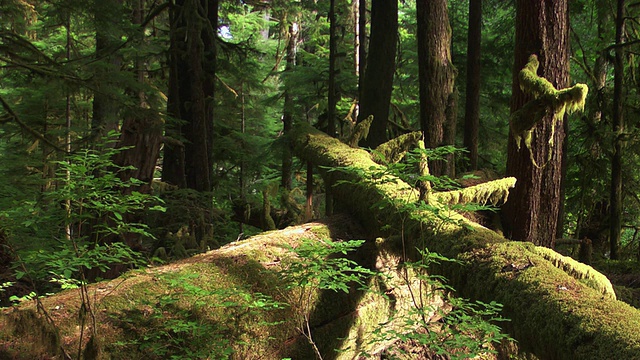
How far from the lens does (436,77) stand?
8055mm

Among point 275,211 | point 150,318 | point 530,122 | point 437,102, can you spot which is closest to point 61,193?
point 150,318

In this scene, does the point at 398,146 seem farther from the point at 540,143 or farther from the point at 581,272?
the point at 581,272

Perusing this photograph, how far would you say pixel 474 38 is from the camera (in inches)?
424

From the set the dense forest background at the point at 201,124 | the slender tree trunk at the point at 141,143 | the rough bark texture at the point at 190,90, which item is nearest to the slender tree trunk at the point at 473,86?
the dense forest background at the point at 201,124

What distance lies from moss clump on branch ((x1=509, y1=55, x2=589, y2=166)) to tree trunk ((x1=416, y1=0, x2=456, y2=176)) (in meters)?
2.82

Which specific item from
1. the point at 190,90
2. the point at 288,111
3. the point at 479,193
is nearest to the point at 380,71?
the point at 190,90

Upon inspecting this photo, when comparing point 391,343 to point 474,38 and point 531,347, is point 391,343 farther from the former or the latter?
point 474,38

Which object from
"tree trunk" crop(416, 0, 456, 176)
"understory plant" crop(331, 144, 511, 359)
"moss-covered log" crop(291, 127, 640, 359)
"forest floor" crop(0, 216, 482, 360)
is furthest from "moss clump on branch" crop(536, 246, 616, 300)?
"tree trunk" crop(416, 0, 456, 176)

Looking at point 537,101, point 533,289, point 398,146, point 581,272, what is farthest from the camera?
point 398,146

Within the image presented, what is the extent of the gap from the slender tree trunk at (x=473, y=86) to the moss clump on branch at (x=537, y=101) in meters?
5.53

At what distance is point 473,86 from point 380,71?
3125 millimetres

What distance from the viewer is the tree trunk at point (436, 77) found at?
316 inches

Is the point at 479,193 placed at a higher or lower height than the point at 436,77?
lower

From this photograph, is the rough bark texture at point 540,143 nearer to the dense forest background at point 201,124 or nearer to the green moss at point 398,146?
the dense forest background at point 201,124
